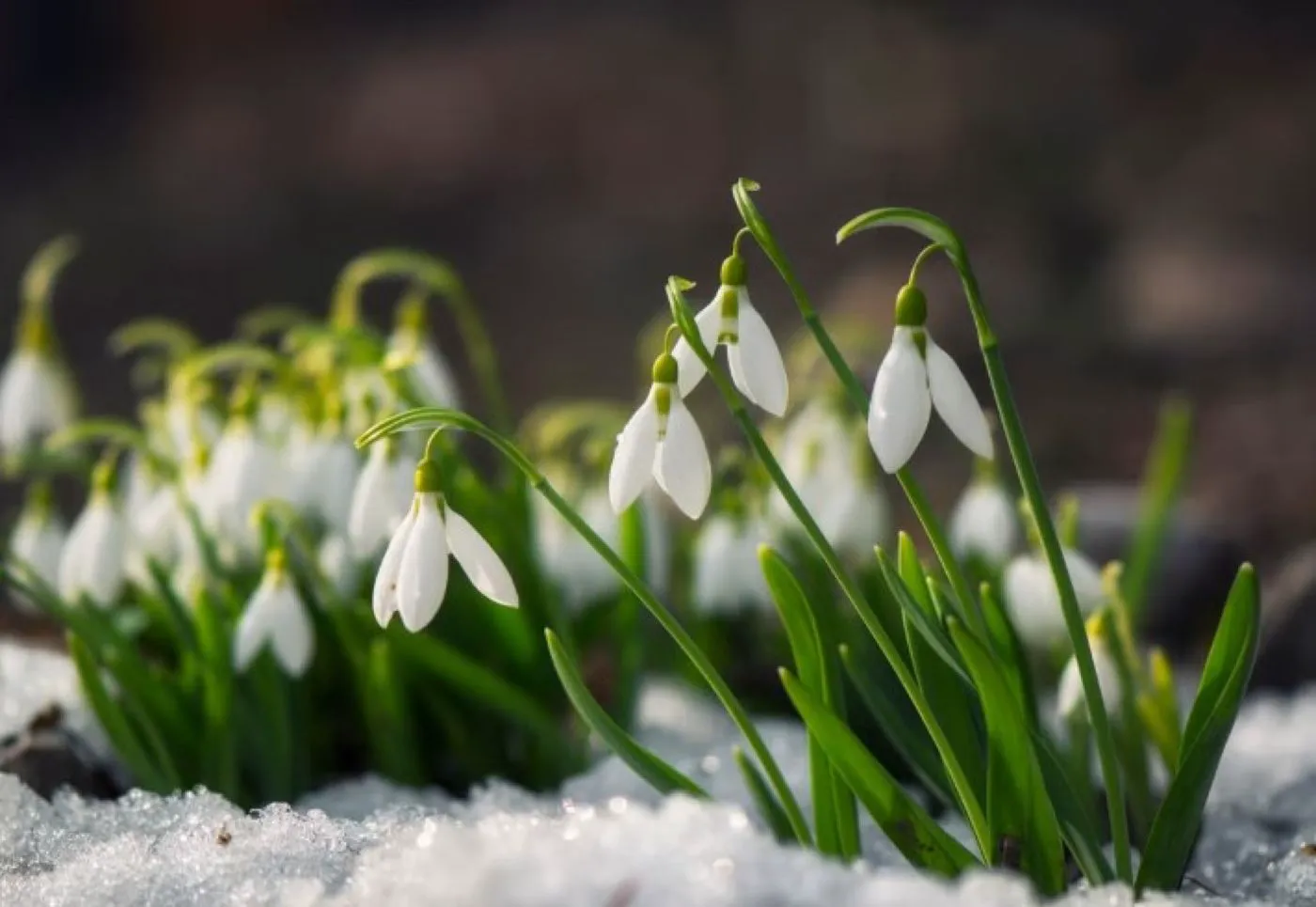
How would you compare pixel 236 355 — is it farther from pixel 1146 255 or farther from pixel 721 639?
pixel 1146 255

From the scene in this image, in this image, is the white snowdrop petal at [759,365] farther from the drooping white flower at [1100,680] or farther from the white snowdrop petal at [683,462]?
the drooping white flower at [1100,680]

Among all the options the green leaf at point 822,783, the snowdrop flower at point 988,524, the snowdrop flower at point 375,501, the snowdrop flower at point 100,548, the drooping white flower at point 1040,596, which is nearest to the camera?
the green leaf at point 822,783

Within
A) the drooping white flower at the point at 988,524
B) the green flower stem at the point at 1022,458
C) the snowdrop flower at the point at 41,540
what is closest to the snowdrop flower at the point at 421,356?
the snowdrop flower at the point at 41,540

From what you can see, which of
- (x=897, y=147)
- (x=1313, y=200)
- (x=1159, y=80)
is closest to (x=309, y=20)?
(x=897, y=147)

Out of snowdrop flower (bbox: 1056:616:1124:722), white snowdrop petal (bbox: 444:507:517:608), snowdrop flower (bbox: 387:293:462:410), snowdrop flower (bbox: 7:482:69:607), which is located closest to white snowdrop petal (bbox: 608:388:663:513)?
white snowdrop petal (bbox: 444:507:517:608)

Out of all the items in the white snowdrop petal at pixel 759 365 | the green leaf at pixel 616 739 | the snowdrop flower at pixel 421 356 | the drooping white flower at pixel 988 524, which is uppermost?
the white snowdrop petal at pixel 759 365

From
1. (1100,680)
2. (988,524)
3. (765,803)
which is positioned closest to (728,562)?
(988,524)
